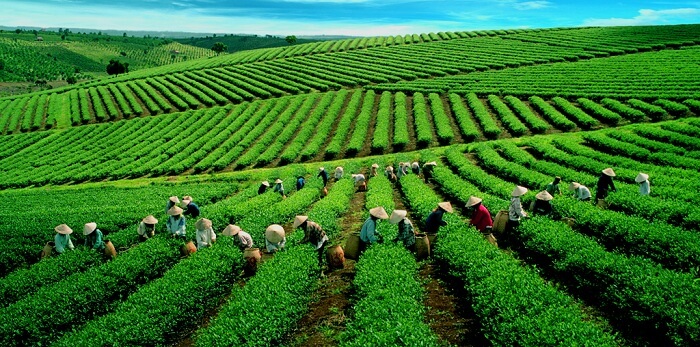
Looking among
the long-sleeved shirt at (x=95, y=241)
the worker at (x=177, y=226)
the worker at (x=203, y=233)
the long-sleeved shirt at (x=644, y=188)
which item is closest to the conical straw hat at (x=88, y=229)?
the long-sleeved shirt at (x=95, y=241)

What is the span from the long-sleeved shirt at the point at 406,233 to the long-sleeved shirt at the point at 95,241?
11.9 m

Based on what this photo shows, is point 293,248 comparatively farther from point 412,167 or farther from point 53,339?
point 412,167

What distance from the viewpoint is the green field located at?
34.1 feet

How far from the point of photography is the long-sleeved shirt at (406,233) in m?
15.0

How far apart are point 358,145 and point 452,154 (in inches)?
492

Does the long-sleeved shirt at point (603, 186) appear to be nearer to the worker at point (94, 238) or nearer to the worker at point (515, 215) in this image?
the worker at point (515, 215)

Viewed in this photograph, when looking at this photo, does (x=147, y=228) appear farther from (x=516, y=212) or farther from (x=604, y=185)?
(x=604, y=185)

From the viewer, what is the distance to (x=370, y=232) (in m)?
15.1

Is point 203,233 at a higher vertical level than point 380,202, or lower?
lower

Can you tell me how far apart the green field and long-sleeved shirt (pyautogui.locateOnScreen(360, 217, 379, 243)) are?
80 centimetres

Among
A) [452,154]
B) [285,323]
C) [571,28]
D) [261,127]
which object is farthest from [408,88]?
[571,28]

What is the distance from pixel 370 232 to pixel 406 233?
1262mm

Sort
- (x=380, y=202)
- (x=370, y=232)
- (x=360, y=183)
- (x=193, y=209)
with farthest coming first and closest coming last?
1. (x=360, y=183)
2. (x=380, y=202)
3. (x=193, y=209)
4. (x=370, y=232)

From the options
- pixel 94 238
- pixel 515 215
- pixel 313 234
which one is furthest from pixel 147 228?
pixel 515 215
